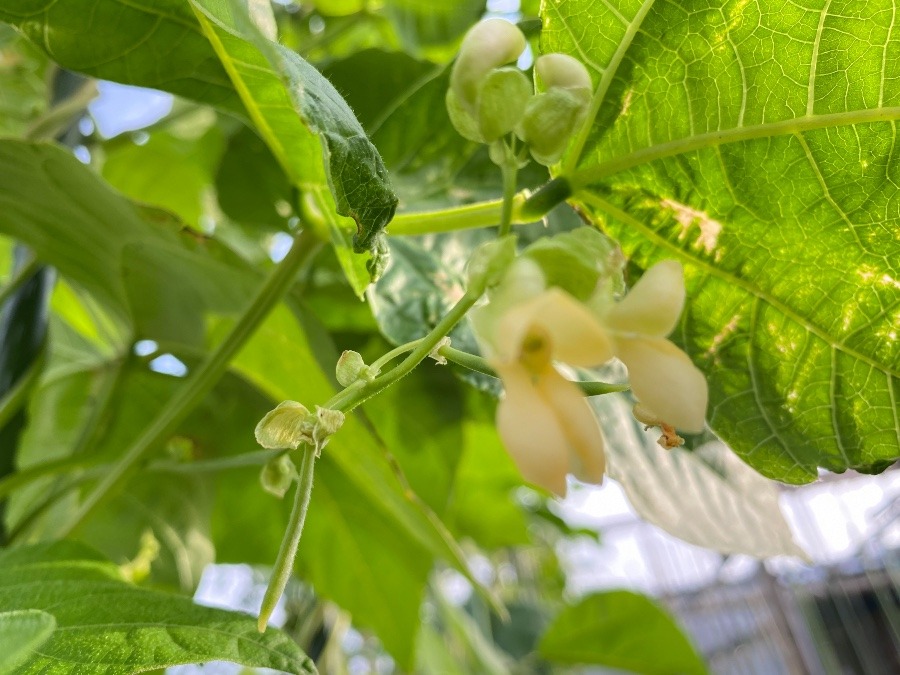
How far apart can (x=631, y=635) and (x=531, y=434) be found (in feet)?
3.00

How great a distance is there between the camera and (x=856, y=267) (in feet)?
0.89

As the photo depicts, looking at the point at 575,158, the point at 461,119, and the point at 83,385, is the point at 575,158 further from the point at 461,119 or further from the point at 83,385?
the point at 83,385

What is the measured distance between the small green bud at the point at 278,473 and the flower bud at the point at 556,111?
123 millimetres

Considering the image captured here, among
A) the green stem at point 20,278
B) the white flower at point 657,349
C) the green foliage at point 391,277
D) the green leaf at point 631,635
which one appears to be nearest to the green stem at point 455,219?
the green foliage at point 391,277

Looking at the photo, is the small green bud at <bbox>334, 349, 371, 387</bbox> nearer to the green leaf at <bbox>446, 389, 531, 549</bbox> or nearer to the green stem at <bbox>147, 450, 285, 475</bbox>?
the green stem at <bbox>147, 450, 285, 475</bbox>

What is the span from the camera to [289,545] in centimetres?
18

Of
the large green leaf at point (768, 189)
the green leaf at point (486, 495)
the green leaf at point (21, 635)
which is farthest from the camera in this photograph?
the green leaf at point (486, 495)

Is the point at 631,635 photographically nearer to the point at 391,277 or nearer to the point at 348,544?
the point at 348,544

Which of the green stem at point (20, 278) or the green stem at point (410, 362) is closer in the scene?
the green stem at point (410, 362)

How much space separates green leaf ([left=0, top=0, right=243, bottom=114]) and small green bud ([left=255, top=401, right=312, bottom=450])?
0.18 meters

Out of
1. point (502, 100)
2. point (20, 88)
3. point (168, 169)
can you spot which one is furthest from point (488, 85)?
point (168, 169)

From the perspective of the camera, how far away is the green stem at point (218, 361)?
36cm

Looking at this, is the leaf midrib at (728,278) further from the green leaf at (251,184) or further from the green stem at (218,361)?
the green leaf at (251,184)

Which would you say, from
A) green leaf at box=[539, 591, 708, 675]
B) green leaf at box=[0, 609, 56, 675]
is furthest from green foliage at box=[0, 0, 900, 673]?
green leaf at box=[539, 591, 708, 675]
